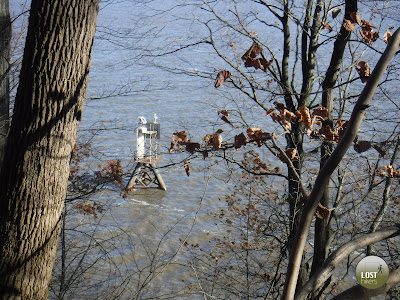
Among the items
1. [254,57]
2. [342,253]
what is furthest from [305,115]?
[342,253]

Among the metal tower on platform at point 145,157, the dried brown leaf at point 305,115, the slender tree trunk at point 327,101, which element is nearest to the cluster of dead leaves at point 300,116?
the dried brown leaf at point 305,115

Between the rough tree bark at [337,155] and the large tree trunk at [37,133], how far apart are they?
1907mm

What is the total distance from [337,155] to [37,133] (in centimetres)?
210

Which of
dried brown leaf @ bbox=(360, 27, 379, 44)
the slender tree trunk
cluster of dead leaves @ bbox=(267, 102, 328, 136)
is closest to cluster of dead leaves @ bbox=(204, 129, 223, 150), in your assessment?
cluster of dead leaves @ bbox=(267, 102, 328, 136)

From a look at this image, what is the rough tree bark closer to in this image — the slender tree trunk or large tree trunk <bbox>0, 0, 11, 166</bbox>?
the slender tree trunk

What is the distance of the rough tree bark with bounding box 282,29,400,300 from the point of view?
76.7 inches

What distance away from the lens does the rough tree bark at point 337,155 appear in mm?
1948

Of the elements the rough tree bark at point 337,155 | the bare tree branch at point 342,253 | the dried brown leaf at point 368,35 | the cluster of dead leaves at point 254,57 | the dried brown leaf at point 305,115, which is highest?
the dried brown leaf at point 368,35

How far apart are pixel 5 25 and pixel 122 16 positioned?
18489 millimetres

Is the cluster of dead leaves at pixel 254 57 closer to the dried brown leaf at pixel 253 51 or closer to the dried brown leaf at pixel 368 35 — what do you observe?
the dried brown leaf at pixel 253 51

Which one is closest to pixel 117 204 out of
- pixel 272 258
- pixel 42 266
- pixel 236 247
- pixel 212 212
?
pixel 212 212

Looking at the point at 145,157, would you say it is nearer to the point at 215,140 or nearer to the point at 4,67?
the point at 4,67

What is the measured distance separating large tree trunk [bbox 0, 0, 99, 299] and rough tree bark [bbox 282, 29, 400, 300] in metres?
1.91

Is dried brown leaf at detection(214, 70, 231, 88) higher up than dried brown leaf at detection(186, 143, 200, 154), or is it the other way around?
dried brown leaf at detection(214, 70, 231, 88)
